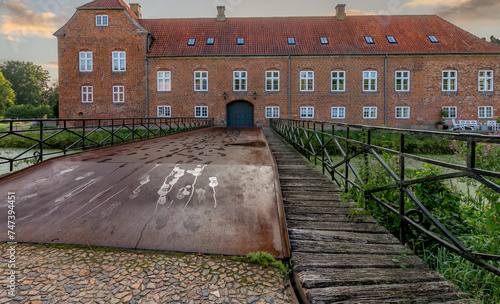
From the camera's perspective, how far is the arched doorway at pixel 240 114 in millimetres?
26672

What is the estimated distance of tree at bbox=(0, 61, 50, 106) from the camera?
66.9 meters

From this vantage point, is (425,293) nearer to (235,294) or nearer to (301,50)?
(235,294)

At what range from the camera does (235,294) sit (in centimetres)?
225

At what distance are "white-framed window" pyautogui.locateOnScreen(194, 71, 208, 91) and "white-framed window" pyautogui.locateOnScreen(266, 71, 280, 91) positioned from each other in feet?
17.9

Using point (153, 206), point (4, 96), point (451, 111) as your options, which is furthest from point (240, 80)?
point (4, 96)

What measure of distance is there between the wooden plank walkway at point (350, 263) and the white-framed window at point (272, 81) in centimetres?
2255

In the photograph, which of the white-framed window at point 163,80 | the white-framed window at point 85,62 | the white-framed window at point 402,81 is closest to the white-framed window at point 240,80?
the white-framed window at point 163,80

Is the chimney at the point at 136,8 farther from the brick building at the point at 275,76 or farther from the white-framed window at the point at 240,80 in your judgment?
the white-framed window at the point at 240,80

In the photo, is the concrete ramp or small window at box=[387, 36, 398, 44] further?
small window at box=[387, 36, 398, 44]

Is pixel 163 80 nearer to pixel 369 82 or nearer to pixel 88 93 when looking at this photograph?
pixel 88 93

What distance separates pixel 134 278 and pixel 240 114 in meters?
24.7

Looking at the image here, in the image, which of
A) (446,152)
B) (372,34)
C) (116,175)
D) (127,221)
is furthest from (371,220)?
(372,34)

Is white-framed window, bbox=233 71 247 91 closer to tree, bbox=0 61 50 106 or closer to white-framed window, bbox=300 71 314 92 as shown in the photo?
white-framed window, bbox=300 71 314 92

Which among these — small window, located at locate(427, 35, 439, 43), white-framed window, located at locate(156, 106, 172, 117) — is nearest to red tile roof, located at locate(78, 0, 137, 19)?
white-framed window, located at locate(156, 106, 172, 117)
